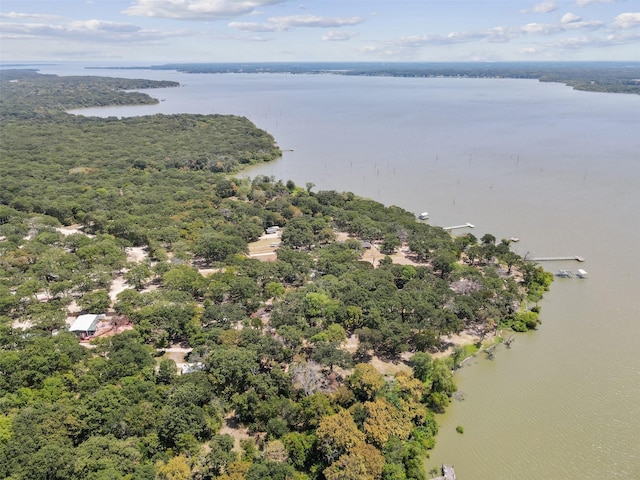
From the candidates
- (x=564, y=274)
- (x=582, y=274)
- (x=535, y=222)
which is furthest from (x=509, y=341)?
(x=535, y=222)

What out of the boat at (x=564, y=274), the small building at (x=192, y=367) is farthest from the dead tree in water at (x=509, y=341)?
the small building at (x=192, y=367)

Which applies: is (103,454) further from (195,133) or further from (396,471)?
(195,133)

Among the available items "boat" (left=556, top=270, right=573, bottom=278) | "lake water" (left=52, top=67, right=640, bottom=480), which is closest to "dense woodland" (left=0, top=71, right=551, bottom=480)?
"boat" (left=556, top=270, right=573, bottom=278)

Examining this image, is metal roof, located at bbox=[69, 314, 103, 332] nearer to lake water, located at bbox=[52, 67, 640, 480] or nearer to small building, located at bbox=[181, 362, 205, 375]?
small building, located at bbox=[181, 362, 205, 375]

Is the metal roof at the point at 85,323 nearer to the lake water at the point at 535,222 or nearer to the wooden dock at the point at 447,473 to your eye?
the lake water at the point at 535,222

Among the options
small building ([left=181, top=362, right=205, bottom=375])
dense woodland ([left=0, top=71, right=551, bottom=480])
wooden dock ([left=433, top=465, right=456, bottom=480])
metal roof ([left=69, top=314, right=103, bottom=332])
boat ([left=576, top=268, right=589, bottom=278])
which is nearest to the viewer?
dense woodland ([left=0, top=71, right=551, bottom=480])

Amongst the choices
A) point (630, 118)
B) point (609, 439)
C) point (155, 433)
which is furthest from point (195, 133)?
point (630, 118)

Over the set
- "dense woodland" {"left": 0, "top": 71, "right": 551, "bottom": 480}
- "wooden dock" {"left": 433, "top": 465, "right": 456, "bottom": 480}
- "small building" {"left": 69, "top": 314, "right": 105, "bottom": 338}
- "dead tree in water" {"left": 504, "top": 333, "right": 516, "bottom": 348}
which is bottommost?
"wooden dock" {"left": 433, "top": 465, "right": 456, "bottom": 480}
